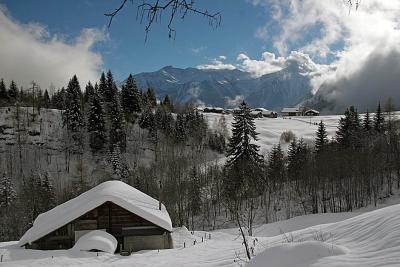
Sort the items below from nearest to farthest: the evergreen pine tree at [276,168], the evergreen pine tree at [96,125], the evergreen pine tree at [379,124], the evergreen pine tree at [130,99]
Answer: the evergreen pine tree at [276,168], the evergreen pine tree at [379,124], the evergreen pine tree at [96,125], the evergreen pine tree at [130,99]

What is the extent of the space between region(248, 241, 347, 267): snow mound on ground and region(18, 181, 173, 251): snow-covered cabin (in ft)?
53.3

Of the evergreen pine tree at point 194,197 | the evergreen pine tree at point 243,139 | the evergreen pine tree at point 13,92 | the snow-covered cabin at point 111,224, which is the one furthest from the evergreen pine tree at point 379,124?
the evergreen pine tree at point 13,92

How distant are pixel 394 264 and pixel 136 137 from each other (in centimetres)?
7019

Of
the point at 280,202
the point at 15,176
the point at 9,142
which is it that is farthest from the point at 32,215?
the point at 280,202

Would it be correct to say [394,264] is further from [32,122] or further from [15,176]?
[32,122]

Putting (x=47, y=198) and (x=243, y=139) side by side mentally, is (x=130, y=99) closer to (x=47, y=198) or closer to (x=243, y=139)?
(x=47, y=198)

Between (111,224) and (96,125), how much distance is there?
155 feet

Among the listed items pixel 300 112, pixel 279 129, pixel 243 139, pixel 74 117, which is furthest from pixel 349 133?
pixel 300 112

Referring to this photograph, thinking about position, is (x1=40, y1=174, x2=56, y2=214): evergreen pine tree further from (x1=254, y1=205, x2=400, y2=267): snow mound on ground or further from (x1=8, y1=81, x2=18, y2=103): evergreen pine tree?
(x1=254, y1=205, x2=400, y2=267): snow mound on ground

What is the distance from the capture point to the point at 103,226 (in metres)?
22.4

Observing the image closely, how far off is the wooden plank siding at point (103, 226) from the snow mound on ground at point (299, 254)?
1659cm

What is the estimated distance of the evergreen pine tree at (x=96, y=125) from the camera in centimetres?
6731

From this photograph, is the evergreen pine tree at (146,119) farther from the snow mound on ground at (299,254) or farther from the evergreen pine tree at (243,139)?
the snow mound on ground at (299,254)

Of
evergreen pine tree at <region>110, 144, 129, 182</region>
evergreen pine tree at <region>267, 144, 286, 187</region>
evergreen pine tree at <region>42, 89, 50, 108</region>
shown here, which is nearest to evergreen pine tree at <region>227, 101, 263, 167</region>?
evergreen pine tree at <region>267, 144, 286, 187</region>
